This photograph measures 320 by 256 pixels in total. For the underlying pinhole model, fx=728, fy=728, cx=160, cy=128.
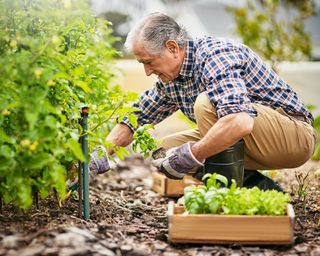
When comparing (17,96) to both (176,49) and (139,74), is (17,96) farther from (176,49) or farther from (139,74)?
→ (139,74)

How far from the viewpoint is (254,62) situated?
4.08 meters

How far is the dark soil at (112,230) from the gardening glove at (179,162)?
276mm

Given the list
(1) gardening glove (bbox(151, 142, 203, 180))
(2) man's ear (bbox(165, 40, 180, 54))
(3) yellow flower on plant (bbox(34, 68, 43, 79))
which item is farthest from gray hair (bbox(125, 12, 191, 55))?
(3) yellow flower on plant (bbox(34, 68, 43, 79))

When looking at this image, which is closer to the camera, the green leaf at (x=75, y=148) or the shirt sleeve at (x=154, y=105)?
the green leaf at (x=75, y=148)

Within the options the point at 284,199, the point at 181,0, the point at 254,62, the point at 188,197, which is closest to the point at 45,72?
the point at 188,197

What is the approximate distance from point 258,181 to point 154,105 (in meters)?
0.80

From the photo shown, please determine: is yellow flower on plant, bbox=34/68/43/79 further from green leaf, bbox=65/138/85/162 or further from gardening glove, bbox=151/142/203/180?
gardening glove, bbox=151/142/203/180

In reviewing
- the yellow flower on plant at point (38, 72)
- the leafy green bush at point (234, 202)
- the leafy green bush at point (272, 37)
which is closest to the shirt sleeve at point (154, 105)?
the leafy green bush at point (234, 202)

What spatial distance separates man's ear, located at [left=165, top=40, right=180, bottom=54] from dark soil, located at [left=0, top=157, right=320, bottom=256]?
0.92m

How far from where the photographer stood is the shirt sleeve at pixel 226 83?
12.1ft

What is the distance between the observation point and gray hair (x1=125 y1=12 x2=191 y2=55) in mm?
3963

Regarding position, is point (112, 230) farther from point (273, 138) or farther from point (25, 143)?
point (273, 138)

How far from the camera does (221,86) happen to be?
12.3 feet

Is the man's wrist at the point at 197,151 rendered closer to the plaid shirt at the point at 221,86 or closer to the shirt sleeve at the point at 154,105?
the plaid shirt at the point at 221,86
